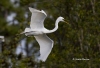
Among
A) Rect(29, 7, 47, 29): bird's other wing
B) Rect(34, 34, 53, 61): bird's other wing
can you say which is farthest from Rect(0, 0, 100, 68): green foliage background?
Rect(29, 7, 47, 29): bird's other wing

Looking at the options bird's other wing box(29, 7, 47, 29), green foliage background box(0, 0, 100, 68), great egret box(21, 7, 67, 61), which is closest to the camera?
bird's other wing box(29, 7, 47, 29)

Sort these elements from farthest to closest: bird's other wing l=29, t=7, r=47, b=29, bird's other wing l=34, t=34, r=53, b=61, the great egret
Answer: bird's other wing l=34, t=34, r=53, b=61 → the great egret → bird's other wing l=29, t=7, r=47, b=29

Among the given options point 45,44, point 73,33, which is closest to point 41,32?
point 45,44

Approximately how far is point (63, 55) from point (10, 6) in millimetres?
6670

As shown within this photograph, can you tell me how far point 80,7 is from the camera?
85.0ft

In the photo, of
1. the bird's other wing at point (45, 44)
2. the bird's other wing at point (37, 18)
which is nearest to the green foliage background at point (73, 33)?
the bird's other wing at point (45, 44)

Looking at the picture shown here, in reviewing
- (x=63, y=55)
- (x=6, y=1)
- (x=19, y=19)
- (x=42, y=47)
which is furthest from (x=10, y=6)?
(x=42, y=47)

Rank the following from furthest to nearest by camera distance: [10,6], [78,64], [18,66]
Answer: [10,6], [78,64], [18,66]

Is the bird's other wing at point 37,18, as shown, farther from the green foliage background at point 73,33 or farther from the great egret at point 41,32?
the green foliage background at point 73,33

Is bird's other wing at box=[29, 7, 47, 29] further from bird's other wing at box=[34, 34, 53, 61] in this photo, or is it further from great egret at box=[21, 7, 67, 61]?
bird's other wing at box=[34, 34, 53, 61]

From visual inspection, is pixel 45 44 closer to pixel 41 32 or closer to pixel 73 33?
pixel 41 32

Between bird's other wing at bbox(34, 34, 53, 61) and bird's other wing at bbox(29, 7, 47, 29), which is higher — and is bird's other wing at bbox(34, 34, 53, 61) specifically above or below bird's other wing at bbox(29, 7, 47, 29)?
below

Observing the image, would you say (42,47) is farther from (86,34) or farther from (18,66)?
(86,34)

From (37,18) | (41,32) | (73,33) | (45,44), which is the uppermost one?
(37,18)
